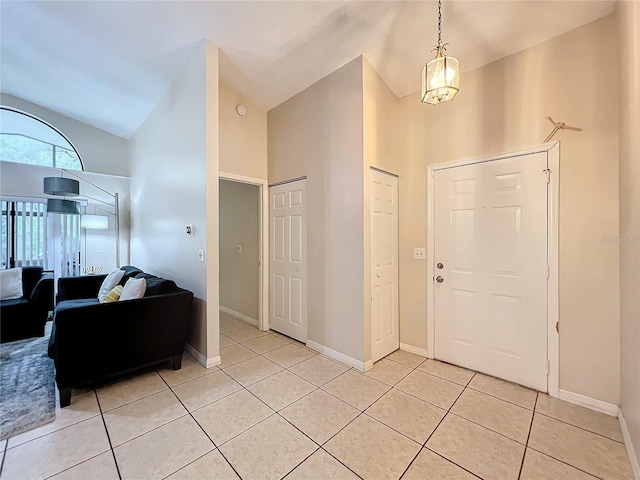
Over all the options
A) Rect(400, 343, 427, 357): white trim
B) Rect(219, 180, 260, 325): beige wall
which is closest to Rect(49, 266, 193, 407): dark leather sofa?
Rect(219, 180, 260, 325): beige wall

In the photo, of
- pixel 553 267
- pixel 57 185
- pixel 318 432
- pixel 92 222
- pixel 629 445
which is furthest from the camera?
pixel 92 222

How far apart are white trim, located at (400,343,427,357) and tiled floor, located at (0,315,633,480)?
1.24ft

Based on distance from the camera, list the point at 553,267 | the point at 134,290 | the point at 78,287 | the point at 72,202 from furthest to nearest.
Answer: the point at 72,202 < the point at 78,287 < the point at 134,290 < the point at 553,267

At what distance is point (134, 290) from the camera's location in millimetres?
2730

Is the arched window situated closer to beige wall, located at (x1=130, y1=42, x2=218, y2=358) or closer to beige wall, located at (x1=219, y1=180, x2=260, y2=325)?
beige wall, located at (x1=130, y1=42, x2=218, y2=358)

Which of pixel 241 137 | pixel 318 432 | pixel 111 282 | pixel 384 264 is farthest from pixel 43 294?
pixel 384 264

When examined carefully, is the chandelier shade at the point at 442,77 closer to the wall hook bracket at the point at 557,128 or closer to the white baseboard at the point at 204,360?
the wall hook bracket at the point at 557,128

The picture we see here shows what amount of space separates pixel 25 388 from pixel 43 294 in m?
1.88

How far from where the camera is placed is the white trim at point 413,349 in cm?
300

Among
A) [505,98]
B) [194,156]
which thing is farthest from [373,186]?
[194,156]

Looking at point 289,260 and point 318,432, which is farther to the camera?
point 289,260

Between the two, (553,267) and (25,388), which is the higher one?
(553,267)

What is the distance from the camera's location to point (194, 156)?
299 cm

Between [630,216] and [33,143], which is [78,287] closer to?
[33,143]
